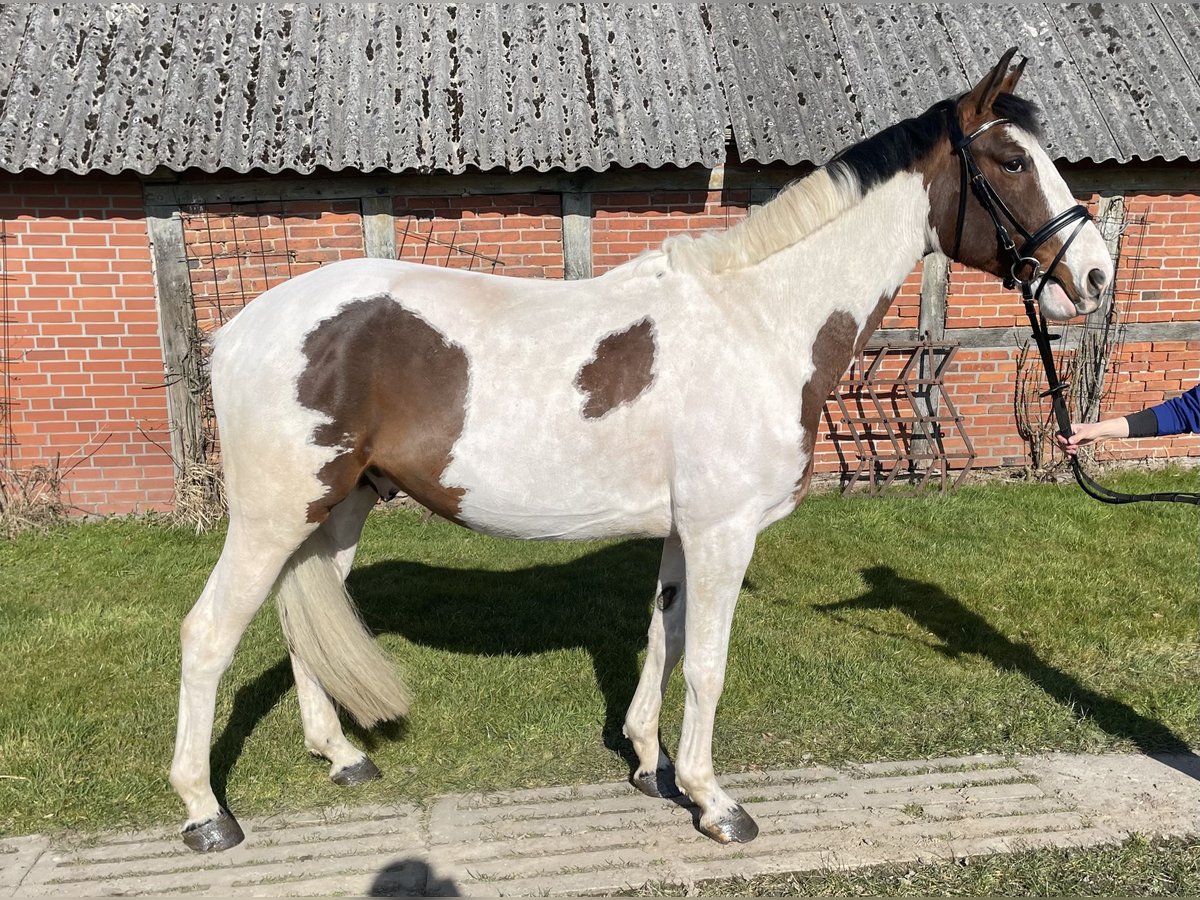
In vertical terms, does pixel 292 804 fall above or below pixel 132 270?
below

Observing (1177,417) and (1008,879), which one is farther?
(1177,417)

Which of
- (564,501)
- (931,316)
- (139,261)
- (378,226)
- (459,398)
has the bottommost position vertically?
(564,501)

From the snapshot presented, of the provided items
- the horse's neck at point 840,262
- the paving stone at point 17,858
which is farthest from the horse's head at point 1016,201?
the paving stone at point 17,858

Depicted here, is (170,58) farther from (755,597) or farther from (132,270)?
(755,597)

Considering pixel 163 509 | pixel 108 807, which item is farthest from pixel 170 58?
pixel 108 807

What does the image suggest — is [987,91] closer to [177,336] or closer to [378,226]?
[378,226]

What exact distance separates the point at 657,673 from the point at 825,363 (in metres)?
1.35

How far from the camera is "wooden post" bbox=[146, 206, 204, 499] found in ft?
21.6

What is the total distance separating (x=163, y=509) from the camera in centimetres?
688

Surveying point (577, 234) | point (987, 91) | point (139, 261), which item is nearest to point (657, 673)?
point (987, 91)

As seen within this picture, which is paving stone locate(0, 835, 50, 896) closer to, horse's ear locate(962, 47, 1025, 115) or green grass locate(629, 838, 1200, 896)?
green grass locate(629, 838, 1200, 896)

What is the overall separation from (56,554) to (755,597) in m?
4.93

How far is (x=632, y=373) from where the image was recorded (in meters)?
2.79

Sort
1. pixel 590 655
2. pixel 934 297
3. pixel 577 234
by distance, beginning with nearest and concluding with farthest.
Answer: pixel 590 655 < pixel 577 234 < pixel 934 297
